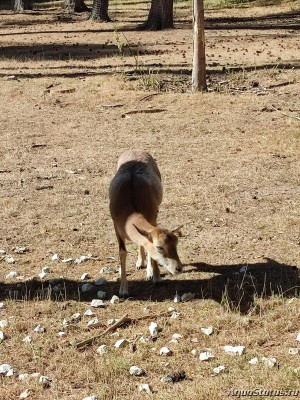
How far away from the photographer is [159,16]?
997 inches

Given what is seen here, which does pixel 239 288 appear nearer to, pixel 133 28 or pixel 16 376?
pixel 16 376

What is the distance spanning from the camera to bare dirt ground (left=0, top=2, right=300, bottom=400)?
5.37 m

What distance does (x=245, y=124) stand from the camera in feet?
40.9

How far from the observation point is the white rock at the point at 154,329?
18.9 ft

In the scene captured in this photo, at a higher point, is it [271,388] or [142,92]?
[142,92]

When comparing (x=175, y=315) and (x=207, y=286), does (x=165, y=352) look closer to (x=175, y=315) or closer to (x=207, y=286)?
(x=175, y=315)

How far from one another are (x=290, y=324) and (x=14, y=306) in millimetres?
2522

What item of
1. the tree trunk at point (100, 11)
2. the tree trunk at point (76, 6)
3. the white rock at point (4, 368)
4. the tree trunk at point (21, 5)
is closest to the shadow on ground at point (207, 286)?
the white rock at point (4, 368)

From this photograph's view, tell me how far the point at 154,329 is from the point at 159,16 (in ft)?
69.1

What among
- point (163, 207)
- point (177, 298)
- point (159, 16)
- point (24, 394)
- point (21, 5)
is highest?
point (21, 5)

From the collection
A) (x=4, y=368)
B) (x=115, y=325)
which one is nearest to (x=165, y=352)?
(x=115, y=325)

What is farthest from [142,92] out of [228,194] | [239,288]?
[239,288]

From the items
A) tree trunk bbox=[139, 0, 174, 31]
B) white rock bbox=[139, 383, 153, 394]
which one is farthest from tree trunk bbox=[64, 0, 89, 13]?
white rock bbox=[139, 383, 153, 394]

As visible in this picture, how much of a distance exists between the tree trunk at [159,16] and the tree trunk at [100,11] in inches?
153
